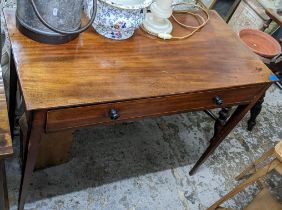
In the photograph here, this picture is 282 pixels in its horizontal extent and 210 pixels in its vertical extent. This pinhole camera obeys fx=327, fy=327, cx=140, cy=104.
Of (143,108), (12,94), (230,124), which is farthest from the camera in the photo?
(230,124)

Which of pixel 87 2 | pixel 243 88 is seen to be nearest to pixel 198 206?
pixel 243 88

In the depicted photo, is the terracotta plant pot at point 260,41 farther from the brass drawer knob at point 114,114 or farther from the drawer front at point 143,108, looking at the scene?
the brass drawer knob at point 114,114

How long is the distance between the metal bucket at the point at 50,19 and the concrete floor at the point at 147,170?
42 cm

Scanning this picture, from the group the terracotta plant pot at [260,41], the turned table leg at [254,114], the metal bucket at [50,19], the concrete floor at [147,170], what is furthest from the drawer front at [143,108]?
the terracotta plant pot at [260,41]

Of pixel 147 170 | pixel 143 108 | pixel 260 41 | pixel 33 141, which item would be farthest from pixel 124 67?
pixel 260 41

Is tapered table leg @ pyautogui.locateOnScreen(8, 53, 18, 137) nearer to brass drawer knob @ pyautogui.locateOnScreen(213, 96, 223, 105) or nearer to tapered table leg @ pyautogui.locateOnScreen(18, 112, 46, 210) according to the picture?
tapered table leg @ pyautogui.locateOnScreen(18, 112, 46, 210)

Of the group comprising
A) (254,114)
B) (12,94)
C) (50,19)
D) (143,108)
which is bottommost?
(254,114)

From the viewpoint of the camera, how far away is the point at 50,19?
1022mm

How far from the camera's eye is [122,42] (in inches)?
48.3

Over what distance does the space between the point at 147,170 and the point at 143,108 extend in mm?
732

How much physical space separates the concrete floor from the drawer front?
0.62m

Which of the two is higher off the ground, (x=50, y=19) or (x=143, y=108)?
(x=50, y=19)

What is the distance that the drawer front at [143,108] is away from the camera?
39.7 inches

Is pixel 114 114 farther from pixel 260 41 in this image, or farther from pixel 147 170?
pixel 260 41
